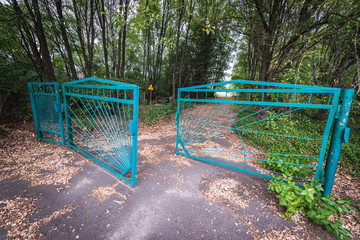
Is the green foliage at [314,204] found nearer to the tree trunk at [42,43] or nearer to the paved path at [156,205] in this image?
the paved path at [156,205]

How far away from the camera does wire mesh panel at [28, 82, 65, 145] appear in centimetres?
341

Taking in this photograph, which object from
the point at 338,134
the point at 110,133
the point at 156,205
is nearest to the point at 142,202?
the point at 156,205

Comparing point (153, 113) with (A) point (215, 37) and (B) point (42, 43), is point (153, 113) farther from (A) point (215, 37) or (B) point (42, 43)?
(A) point (215, 37)

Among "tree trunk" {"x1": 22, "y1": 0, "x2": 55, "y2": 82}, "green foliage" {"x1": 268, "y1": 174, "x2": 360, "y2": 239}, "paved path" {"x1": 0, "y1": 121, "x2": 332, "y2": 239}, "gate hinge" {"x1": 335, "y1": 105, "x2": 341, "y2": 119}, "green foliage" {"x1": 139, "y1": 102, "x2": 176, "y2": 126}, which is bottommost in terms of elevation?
"paved path" {"x1": 0, "y1": 121, "x2": 332, "y2": 239}

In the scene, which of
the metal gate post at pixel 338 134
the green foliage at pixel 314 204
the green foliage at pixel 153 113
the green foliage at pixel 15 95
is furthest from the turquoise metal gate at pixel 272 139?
the green foliage at pixel 15 95

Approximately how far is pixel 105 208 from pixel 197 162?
6.58ft

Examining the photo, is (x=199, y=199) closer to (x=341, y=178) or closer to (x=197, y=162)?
(x=197, y=162)

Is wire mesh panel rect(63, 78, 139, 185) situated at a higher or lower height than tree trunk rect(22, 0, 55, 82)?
lower

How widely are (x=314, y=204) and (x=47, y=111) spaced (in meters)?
5.73

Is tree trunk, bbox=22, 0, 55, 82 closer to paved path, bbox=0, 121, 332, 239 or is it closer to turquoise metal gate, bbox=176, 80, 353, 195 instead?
paved path, bbox=0, 121, 332, 239

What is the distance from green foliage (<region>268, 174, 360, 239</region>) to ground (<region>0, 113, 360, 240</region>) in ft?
0.47

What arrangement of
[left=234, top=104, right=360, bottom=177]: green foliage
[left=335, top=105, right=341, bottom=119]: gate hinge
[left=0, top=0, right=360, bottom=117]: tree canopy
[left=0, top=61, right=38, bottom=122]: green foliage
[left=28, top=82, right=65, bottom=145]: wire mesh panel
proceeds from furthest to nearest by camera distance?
1. [left=0, top=61, right=38, bottom=122]: green foliage
2. [left=0, top=0, right=360, bottom=117]: tree canopy
3. [left=28, top=82, right=65, bottom=145]: wire mesh panel
4. [left=234, top=104, right=360, bottom=177]: green foliage
5. [left=335, top=105, right=341, bottom=119]: gate hinge

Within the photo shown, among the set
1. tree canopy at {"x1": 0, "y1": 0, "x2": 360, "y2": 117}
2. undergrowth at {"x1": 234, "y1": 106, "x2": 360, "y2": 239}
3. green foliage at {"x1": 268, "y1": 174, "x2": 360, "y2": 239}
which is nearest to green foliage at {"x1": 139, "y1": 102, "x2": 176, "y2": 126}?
tree canopy at {"x1": 0, "y1": 0, "x2": 360, "y2": 117}

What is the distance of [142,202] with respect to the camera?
207 cm
